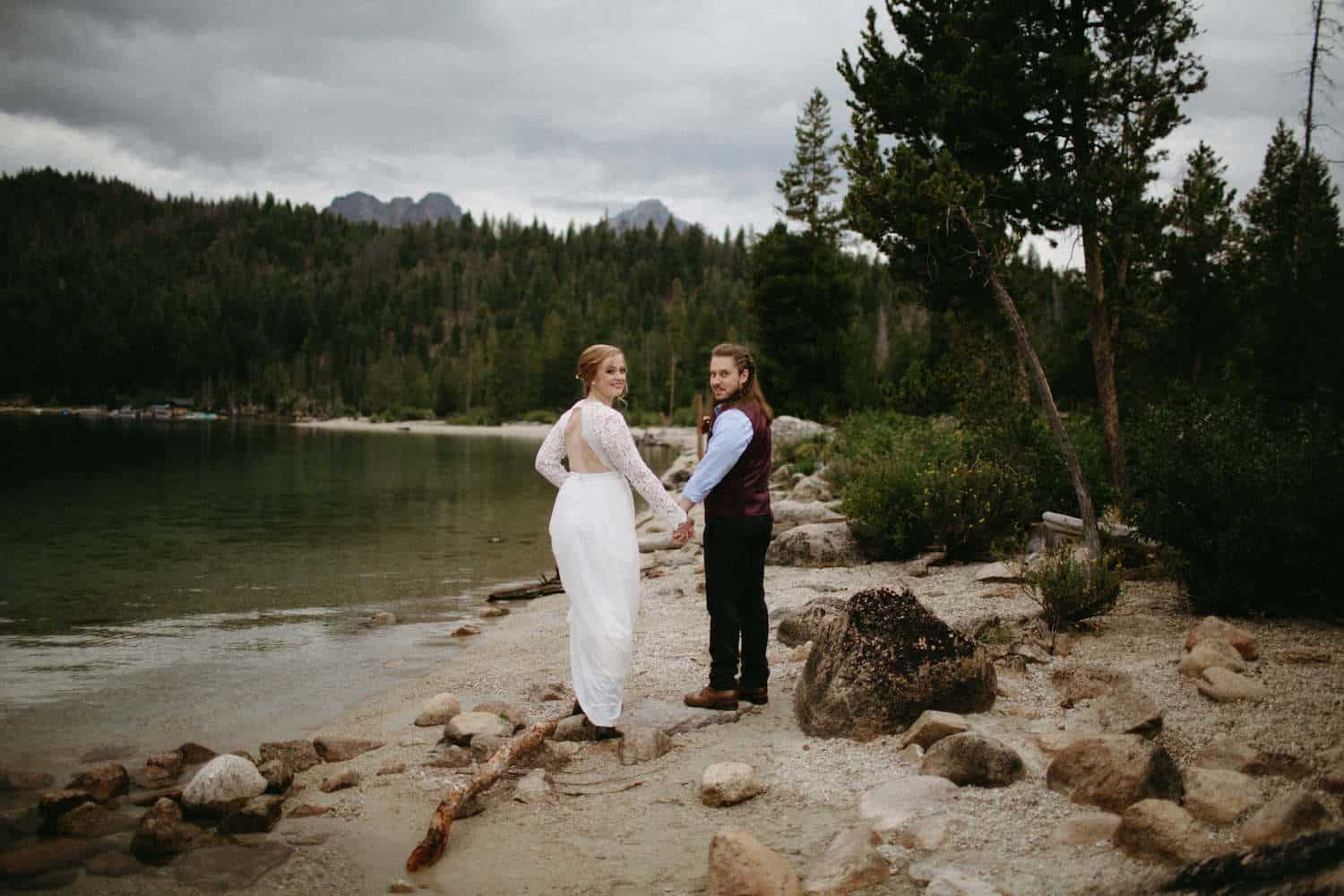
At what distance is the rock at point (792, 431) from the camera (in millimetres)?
26641

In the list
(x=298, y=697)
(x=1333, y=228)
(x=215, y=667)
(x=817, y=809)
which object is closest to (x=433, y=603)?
(x=215, y=667)

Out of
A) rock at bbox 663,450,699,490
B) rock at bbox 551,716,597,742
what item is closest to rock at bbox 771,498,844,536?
rock at bbox 551,716,597,742

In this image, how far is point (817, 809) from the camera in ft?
14.3

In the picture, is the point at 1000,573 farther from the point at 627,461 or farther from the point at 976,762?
the point at 627,461

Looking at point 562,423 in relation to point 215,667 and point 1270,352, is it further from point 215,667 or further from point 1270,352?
point 1270,352

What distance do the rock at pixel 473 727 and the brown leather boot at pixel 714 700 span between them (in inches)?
52.2

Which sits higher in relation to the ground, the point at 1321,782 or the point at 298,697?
the point at 1321,782

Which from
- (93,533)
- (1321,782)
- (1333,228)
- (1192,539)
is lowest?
(93,533)

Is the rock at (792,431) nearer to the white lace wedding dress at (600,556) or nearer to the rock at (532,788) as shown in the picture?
the white lace wedding dress at (600,556)

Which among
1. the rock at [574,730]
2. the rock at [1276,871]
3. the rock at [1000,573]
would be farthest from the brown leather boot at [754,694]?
the rock at [1000,573]

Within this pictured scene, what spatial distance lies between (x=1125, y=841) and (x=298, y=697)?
7016 mm

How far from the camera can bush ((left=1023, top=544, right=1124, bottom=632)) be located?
22.9 feet

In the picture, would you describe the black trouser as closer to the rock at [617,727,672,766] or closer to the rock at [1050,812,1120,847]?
the rock at [617,727,672,766]

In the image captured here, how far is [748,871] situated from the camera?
3.52 metres
